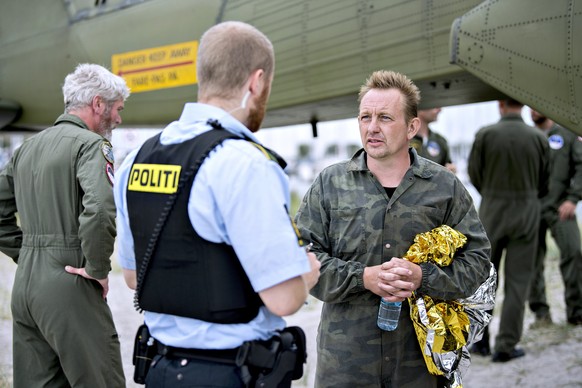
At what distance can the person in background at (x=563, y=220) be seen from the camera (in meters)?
6.48

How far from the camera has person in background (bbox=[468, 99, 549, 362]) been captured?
17.6 feet

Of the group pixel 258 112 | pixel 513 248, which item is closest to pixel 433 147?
pixel 513 248

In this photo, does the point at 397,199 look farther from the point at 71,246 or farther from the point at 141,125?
the point at 141,125

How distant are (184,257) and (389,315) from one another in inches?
43.0

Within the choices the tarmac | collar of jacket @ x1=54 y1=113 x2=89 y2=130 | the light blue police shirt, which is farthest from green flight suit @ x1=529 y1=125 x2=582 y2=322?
the light blue police shirt

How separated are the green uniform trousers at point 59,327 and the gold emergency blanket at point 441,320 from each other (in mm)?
1462

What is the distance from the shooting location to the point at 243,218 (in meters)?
1.65

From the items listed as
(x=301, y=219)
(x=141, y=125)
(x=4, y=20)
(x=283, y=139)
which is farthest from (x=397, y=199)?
(x=283, y=139)

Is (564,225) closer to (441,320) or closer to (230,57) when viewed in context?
(441,320)

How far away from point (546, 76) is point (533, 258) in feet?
8.30

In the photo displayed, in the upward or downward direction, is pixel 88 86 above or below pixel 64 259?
above

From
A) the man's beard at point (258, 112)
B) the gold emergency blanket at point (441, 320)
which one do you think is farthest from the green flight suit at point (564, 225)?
the man's beard at point (258, 112)

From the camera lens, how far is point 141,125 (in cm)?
605

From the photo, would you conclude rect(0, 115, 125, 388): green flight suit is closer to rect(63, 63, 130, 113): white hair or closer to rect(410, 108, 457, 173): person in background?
rect(63, 63, 130, 113): white hair
